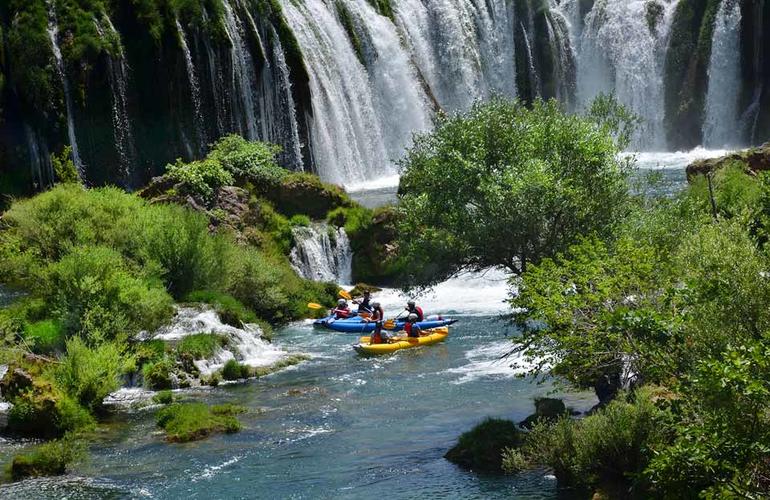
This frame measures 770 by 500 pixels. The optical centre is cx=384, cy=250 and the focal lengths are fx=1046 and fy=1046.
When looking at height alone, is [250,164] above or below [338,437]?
above

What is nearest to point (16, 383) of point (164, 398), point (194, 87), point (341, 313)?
point (164, 398)

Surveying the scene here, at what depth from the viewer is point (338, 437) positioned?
20.7m

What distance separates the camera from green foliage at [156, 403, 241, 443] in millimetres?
20719

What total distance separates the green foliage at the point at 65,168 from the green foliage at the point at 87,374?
1580cm

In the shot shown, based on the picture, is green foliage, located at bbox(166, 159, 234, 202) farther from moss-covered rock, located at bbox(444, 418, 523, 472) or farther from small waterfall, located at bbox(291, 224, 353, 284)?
moss-covered rock, located at bbox(444, 418, 523, 472)

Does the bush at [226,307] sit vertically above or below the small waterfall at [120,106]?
below

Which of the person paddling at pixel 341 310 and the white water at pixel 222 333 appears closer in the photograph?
the white water at pixel 222 333

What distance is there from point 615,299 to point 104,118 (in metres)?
29.1

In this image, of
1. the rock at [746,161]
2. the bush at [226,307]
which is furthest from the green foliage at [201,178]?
the rock at [746,161]

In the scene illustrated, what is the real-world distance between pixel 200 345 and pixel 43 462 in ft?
28.9

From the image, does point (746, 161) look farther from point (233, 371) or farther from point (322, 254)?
point (233, 371)

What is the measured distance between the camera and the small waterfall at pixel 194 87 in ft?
141

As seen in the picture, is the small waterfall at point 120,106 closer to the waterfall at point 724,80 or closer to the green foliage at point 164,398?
the green foliage at point 164,398

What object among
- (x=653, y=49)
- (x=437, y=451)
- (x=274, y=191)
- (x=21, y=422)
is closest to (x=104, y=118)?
(x=274, y=191)
